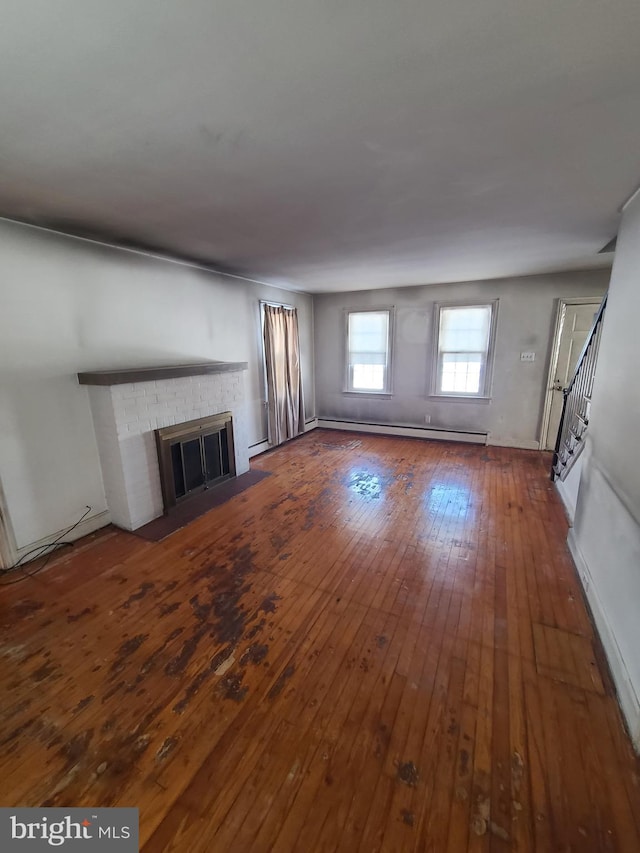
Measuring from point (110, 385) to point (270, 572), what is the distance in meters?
1.98

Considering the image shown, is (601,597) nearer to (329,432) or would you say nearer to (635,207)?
(635,207)

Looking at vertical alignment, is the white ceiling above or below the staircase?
above

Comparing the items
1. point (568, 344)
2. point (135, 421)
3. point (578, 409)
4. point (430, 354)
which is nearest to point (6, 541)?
point (135, 421)

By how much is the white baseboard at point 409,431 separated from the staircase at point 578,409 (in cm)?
135

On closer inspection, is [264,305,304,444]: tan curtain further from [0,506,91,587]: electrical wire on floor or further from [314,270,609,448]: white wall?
[0,506,91,587]: electrical wire on floor

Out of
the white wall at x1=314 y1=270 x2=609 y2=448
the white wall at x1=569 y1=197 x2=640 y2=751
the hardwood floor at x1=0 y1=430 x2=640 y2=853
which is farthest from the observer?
the white wall at x1=314 y1=270 x2=609 y2=448

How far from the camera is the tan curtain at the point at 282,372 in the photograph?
16.8 ft

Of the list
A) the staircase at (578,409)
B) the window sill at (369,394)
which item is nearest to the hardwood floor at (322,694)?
the staircase at (578,409)

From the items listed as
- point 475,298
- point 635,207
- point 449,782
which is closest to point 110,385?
point 449,782

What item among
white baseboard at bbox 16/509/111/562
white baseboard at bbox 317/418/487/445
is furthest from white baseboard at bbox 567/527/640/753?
white baseboard at bbox 16/509/111/562

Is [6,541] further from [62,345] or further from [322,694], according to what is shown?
[322,694]

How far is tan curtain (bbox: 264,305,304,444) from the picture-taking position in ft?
16.8

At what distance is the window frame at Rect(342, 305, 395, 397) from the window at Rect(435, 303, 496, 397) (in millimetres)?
781

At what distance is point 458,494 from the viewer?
3748 mm
